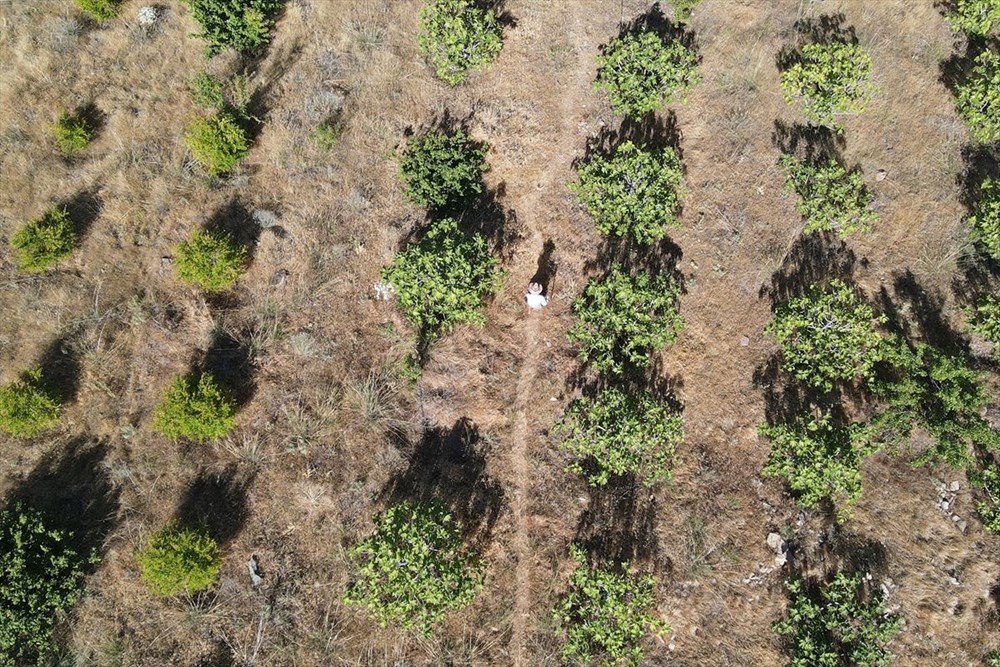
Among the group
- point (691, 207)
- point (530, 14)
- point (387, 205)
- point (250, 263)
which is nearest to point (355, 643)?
point (250, 263)

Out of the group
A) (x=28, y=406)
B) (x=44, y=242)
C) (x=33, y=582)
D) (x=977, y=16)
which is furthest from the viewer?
(x=977, y=16)

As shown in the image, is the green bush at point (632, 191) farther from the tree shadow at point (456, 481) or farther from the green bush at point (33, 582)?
the green bush at point (33, 582)

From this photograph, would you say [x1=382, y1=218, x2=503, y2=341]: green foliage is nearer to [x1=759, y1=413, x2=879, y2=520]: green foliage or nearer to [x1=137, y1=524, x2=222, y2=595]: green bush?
[x1=137, y1=524, x2=222, y2=595]: green bush

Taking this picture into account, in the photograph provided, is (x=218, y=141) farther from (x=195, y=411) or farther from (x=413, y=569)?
(x=413, y=569)

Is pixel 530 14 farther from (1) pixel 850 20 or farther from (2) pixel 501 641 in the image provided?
(2) pixel 501 641

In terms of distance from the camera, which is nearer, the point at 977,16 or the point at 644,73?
the point at 644,73

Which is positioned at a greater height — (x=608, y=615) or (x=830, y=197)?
(x=830, y=197)

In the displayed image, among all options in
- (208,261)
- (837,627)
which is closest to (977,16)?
(837,627)
